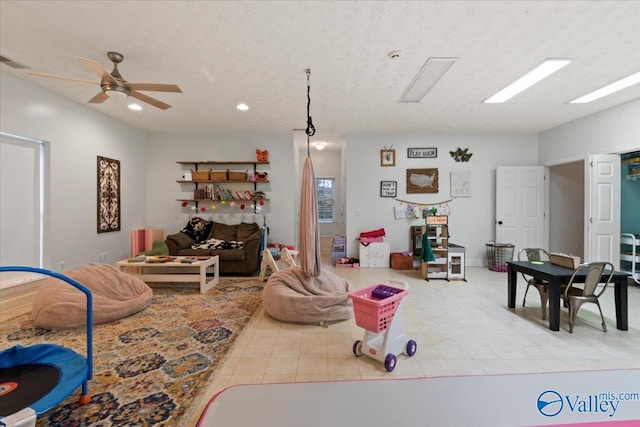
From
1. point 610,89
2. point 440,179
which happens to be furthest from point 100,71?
point 610,89

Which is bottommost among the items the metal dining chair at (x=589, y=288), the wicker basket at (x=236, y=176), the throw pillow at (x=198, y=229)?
the metal dining chair at (x=589, y=288)

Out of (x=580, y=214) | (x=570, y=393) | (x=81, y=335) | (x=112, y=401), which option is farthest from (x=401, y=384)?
(x=580, y=214)

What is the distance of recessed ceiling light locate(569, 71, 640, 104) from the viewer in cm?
354

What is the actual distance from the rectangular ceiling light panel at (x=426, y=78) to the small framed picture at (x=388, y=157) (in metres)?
1.92

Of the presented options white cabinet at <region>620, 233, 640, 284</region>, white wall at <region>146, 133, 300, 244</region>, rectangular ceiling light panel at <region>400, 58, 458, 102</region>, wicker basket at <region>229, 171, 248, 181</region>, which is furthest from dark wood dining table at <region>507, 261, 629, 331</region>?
wicker basket at <region>229, 171, 248, 181</region>

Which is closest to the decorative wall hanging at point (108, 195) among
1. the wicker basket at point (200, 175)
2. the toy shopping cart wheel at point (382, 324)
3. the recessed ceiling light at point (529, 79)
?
the wicker basket at point (200, 175)

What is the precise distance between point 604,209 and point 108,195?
825 cm

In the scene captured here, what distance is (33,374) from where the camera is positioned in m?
1.74

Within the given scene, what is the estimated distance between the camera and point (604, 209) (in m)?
4.54

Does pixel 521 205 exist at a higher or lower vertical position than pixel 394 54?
lower

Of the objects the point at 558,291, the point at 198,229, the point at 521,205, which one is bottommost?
the point at 558,291

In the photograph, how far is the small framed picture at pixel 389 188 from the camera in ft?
20.0

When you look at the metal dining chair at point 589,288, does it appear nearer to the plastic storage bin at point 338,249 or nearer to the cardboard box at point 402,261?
the cardboard box at point 402,261

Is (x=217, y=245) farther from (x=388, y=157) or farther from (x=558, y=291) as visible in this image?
(x=558, y=291)
